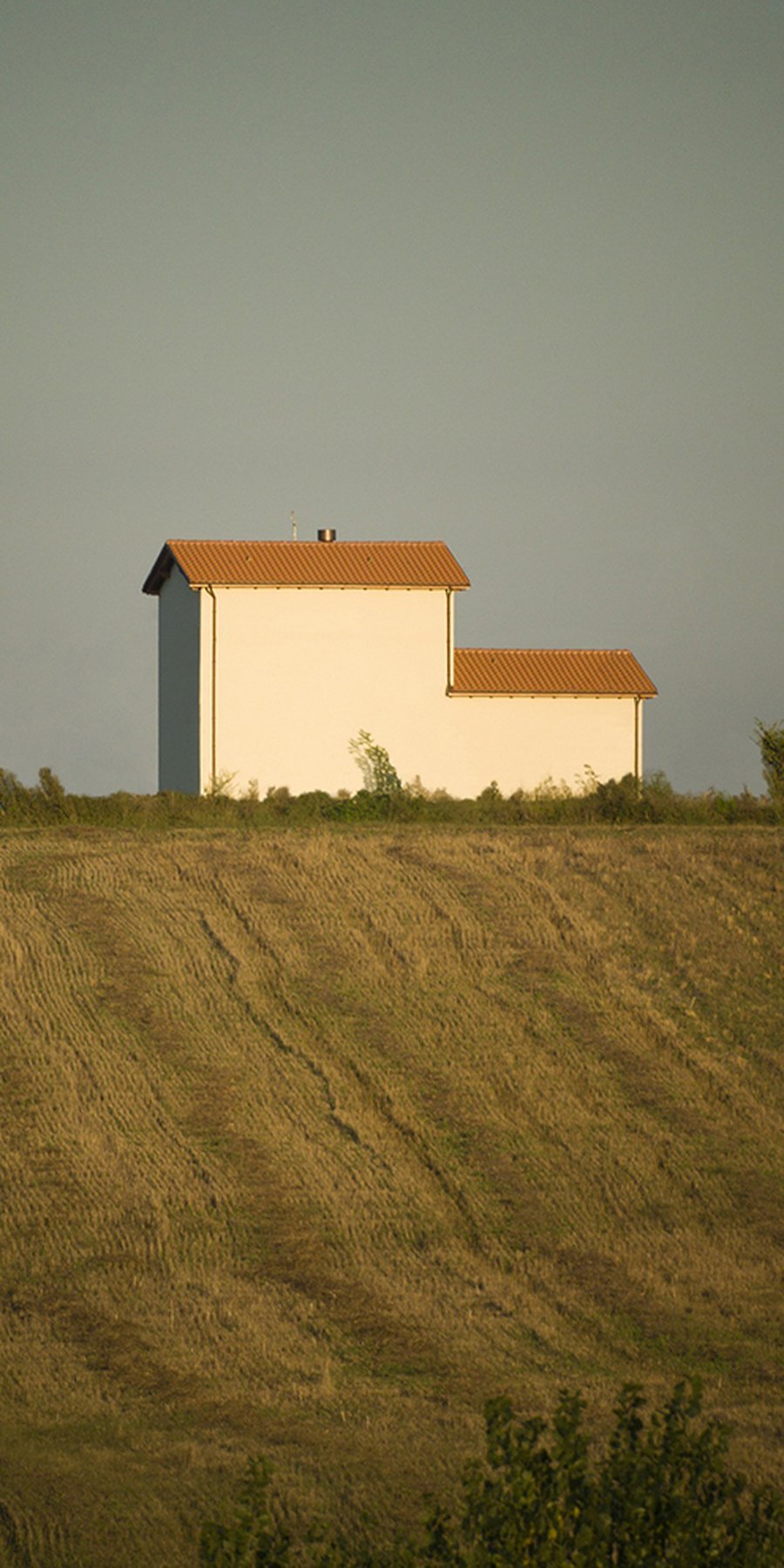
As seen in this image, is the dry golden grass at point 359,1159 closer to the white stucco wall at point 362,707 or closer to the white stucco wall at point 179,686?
the white stucco wall at point 362,707

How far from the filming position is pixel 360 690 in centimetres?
3622

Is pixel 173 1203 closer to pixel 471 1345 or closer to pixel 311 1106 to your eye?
pixel 311 1106

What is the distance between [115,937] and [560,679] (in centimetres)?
1834

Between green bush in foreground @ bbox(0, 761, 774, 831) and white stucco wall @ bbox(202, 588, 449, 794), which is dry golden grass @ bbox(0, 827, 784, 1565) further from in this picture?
white stucco wall @ bbox(202, 588, 449, 794)

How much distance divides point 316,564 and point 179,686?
4.29 meters

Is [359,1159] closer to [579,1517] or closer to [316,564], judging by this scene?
[579,1517]

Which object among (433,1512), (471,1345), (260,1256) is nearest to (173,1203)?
(260,1256)

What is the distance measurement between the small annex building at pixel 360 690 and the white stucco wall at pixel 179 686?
4.0 inches

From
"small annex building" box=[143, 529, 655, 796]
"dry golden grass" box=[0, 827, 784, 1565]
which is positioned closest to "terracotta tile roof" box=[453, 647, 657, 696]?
"small annex building" box=[143, 529, 655, 796]

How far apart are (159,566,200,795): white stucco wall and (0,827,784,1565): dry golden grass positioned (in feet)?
35.0

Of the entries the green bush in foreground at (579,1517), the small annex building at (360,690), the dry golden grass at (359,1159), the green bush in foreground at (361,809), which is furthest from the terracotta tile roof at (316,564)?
the green bush in foreground at (579,1517)

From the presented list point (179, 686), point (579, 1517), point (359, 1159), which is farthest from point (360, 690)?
point (579, 1517)

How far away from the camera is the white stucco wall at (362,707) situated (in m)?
35.6

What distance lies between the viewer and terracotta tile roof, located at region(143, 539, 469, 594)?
1437 inches
